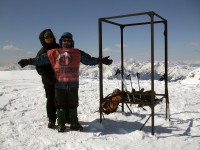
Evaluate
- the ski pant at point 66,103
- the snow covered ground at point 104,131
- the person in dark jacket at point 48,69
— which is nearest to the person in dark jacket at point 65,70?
the ski pant at point 66,103

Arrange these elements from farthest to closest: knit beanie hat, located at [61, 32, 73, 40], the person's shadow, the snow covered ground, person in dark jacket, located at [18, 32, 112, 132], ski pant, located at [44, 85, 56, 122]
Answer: ski pant, located at [44, 85, 56, 122]
the person's shadow
knit beanie hat, located at [61, 32, 73, 40]
person in dark jacket, located at [18, 32, 112, 132]
the snow covered ground

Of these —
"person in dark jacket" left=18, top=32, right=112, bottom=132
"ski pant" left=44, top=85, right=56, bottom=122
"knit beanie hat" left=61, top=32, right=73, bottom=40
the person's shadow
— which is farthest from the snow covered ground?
"knit beanie hat" left=61, top=32, right=73, bottom=40

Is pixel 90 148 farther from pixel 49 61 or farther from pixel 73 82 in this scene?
pixel 49 61

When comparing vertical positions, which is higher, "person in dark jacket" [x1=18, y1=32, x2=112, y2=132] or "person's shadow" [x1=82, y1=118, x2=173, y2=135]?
"person in dark jacket" [x1=18, y1=32, x2=112, y2=132]

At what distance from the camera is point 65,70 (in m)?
4.50

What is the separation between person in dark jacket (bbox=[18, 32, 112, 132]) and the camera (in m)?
4.48

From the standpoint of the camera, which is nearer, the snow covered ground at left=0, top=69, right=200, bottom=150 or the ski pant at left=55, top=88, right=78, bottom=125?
the snow covered ground at left=0, top=69, right=200, bottom=150

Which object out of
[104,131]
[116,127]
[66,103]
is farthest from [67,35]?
[116,127]

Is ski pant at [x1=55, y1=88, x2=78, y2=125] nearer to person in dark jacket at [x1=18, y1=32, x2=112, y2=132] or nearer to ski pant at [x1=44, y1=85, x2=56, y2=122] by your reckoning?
person in dark jacket at [x1=18, y1=32, x2=112, y2=132]

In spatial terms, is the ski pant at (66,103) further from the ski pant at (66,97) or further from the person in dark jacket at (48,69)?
the person in dark jacket at (48,69)

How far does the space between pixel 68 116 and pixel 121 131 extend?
1.18m

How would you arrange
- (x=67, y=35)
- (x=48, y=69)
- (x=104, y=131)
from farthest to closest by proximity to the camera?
(x=48, y=69)
(x=104, y=131)
(x=67, y=35)

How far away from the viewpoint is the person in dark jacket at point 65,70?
448 centimetres

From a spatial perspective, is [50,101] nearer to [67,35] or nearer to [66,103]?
[66,103]
